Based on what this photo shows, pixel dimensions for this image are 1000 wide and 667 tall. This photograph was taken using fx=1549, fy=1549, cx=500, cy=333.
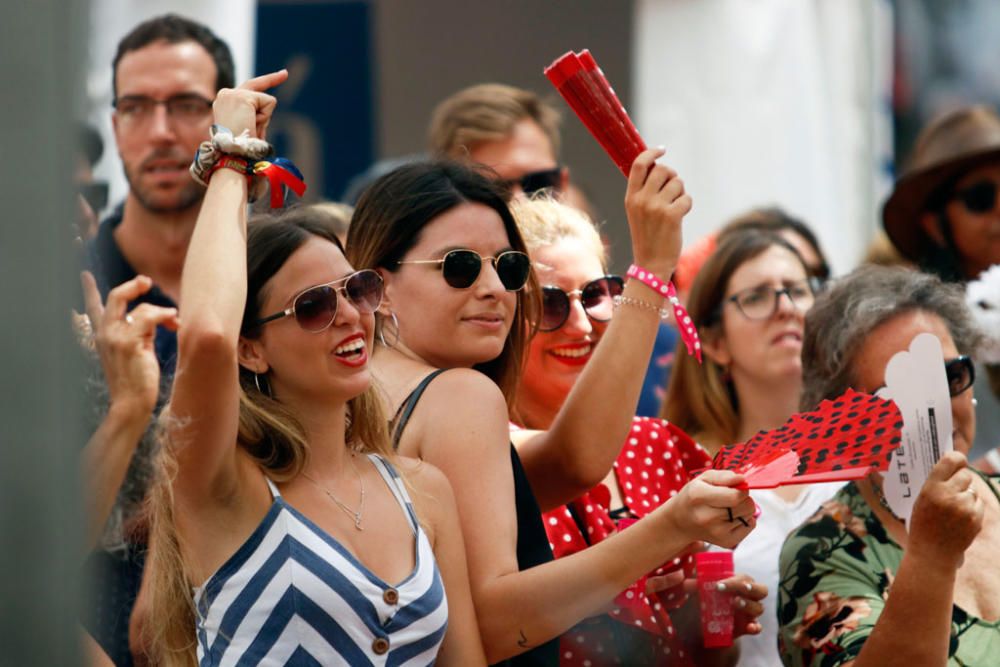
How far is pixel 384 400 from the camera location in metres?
2.64

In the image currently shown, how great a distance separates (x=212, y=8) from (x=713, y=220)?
6.91 ft

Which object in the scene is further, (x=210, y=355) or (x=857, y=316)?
(x=857, y=316)

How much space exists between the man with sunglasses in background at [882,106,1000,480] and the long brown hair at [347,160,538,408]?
7.63ft

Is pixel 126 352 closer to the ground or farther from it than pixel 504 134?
closer to the ground

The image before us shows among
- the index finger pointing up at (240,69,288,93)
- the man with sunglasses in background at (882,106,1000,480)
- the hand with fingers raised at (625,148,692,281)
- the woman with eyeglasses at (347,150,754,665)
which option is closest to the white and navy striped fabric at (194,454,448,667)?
the woman with eyeglasses at (347,150,754,665)

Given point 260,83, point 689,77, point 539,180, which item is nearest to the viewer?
point 260,83

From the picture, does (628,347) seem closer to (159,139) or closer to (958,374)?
(958,374)

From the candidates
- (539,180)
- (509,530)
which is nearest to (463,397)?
(509,530)

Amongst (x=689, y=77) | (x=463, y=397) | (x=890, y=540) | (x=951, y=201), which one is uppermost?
(x=689, y=77)

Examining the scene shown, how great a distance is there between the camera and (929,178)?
4.90 meters

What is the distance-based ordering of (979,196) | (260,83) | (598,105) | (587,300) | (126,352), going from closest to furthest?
(126,352)
(260,83)
(598,105)
(587,300)
(979,196)

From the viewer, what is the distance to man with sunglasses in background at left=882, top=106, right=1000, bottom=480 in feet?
15.5

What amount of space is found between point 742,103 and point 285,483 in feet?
12.7

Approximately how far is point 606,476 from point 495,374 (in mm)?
285
